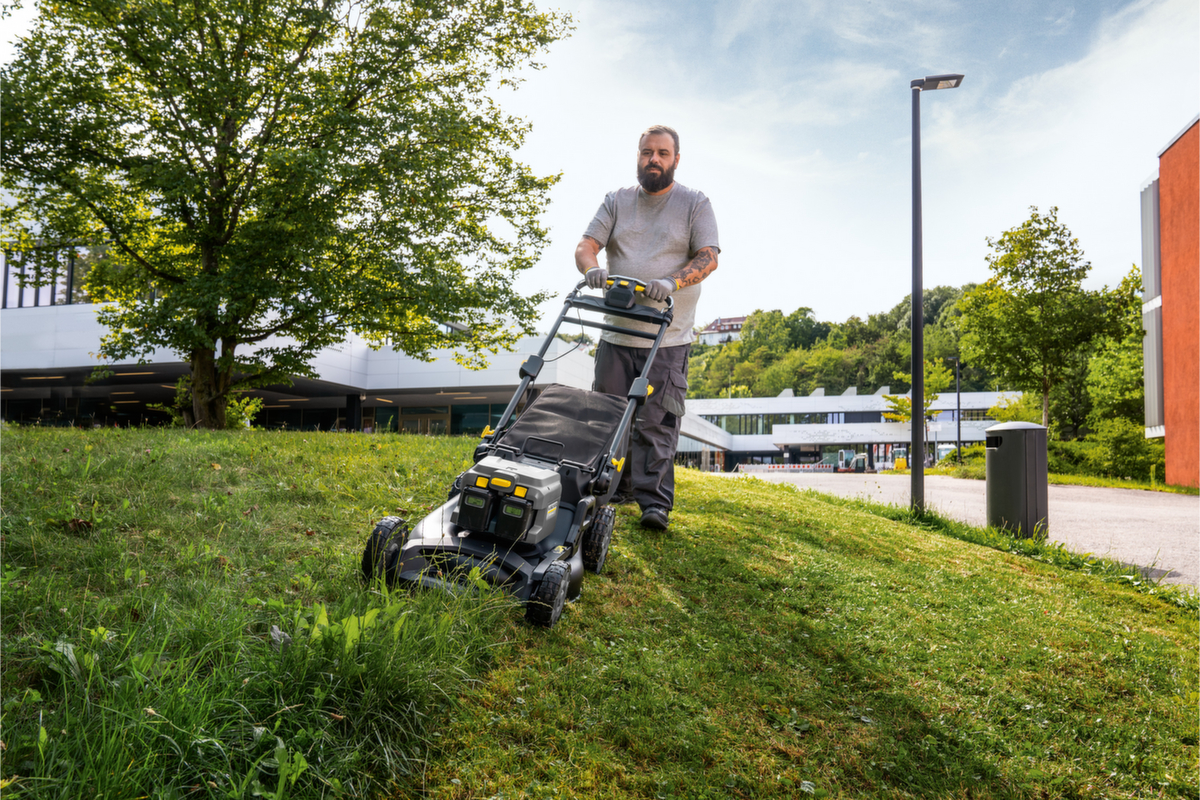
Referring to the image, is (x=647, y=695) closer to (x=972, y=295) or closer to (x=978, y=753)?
(x=978, y=753)

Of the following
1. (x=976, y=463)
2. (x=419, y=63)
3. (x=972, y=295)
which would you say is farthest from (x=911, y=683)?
(x=976, y=463)

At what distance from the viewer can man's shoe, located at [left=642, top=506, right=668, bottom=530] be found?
4816mm

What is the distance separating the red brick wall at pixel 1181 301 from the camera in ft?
56.0

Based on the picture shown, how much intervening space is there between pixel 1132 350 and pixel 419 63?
28.6m

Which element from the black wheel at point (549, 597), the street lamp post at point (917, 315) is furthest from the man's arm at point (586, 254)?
the street lamp post at point (917, 315)

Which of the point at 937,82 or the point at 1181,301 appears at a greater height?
the point at 937,82

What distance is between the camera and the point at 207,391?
12.1 meters

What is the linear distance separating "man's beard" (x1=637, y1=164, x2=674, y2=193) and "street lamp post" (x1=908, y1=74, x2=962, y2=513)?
467 centimetres

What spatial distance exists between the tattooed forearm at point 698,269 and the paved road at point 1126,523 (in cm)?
443

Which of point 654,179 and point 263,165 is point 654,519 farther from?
point 263,165

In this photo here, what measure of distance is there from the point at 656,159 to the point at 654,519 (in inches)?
98.0

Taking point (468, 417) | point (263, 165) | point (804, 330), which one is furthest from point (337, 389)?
point (804, 330)

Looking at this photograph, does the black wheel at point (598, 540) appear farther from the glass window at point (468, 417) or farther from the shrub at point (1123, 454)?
the glass window at point (468, 417)

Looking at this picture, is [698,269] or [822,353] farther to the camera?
[822,353]
